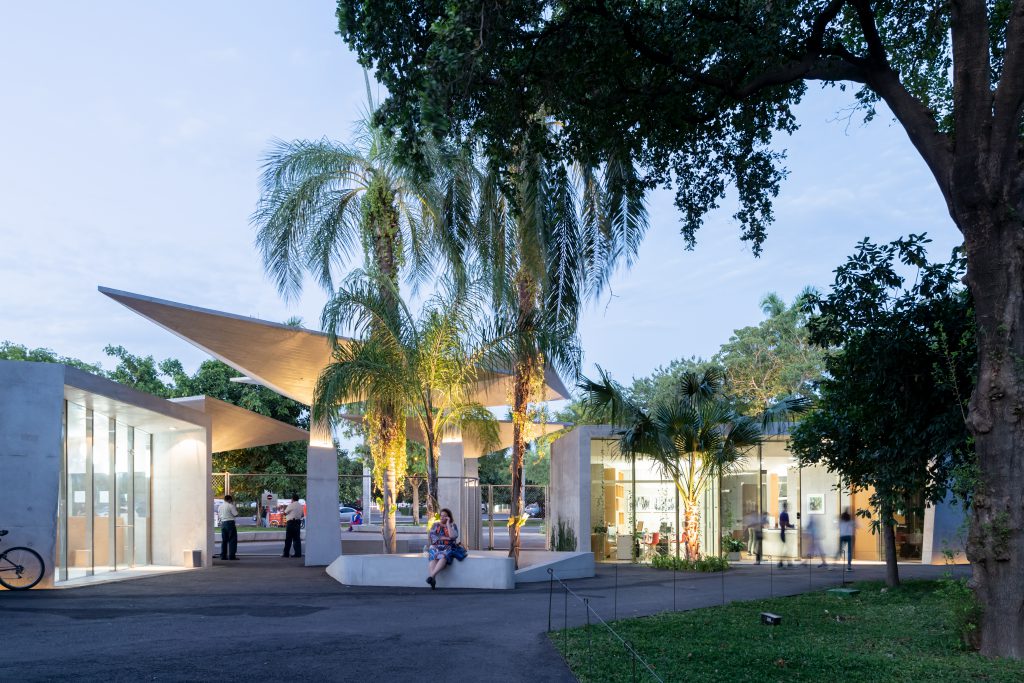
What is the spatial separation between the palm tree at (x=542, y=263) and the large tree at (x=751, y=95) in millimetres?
4619

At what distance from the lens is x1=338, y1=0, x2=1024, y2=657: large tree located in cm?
984

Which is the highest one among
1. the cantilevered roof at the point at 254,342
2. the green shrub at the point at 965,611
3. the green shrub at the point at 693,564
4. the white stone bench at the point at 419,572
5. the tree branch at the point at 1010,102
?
the tree branch at the point at 1010,102

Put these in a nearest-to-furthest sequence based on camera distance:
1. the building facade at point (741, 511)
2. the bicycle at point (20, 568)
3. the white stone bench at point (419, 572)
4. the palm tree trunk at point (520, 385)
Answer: the bicycle at point (20, 568)
the white stone bench at point (419, 572)
the palm tree trunk at point (520, 385)
the building facade at point (741, 511)

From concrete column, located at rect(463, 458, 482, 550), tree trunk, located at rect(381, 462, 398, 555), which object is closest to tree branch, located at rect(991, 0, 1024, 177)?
tree trunk, located at rect(381, 462, 398, 555)

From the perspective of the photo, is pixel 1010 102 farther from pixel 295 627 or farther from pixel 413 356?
pixel 413 356

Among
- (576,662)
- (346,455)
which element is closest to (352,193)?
(576,662)

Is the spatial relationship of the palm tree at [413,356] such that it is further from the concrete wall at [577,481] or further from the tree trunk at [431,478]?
the concrete wall at [577,481]

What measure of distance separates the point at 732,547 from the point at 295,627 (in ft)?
54.1

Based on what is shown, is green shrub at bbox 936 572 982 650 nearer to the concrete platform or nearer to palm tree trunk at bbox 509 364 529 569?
the concrete platform

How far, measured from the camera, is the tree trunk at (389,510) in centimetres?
2002

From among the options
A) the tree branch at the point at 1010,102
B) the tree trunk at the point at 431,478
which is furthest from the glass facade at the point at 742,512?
the tree branch at the point at 1010,102

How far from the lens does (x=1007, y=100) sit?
9.85m

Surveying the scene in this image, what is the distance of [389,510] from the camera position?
2039cm

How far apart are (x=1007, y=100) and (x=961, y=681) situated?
5592 millimetres
